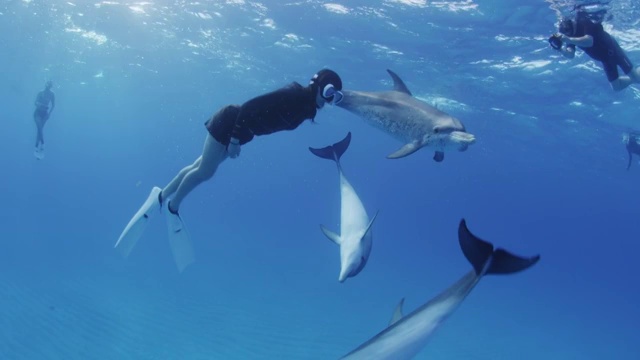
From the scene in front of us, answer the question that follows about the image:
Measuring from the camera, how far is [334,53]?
27.4 metres

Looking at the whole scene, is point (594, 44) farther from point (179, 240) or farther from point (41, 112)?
point (41, 112)

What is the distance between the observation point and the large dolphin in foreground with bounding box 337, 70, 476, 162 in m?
6.46

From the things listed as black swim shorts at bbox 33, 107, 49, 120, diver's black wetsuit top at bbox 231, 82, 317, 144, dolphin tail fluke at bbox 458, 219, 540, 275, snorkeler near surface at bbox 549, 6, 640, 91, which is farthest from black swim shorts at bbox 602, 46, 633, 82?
black swim shorts at bbox 33, 107, 49, 120

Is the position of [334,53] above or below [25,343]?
above

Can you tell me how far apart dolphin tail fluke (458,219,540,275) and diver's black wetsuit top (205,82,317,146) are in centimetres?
381

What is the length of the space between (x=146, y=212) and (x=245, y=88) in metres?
35.5

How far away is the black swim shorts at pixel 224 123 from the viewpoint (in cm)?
727

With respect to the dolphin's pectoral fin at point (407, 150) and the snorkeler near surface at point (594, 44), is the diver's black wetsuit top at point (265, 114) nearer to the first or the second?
the dolphin's pectoral fin at point (407, 150)

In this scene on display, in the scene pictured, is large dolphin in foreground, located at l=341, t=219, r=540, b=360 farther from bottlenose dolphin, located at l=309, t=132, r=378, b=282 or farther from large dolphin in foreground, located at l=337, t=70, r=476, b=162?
large dolphin in foreground, located at l=337, t=70, r=476, b=162

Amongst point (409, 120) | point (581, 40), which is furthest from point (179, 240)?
point (581, 40)

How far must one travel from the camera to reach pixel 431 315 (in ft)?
11.3

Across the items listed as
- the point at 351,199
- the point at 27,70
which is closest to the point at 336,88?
the point at 351,199

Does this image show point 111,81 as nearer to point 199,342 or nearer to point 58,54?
point 58,54

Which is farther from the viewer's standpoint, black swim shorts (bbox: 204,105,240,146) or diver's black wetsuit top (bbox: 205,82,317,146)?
black swim shorts (bbox: 204,105,240,146)
